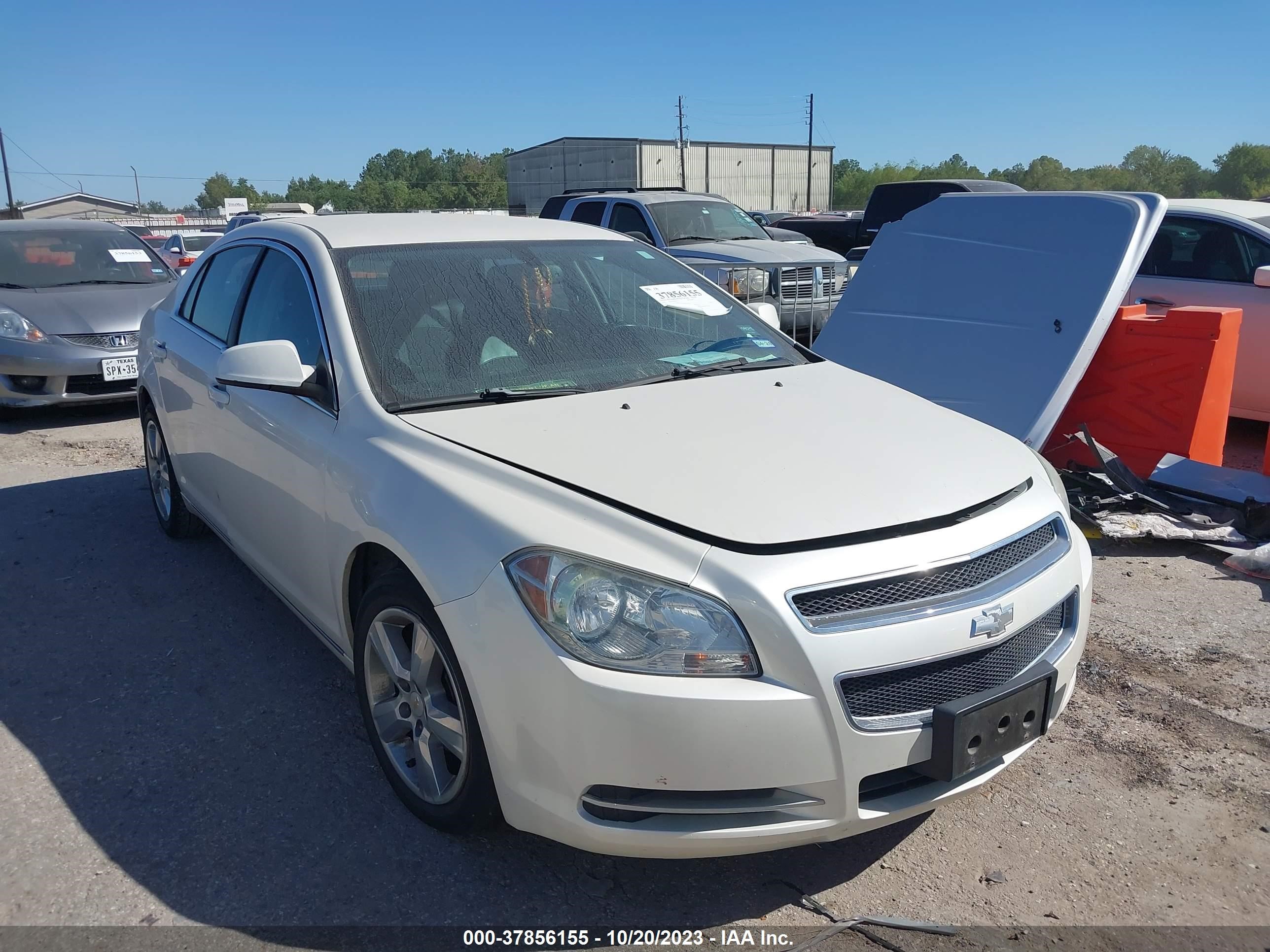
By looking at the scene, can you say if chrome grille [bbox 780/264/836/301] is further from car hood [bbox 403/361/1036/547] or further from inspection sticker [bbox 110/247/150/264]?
car hood [bbox 403/361/1036/547]

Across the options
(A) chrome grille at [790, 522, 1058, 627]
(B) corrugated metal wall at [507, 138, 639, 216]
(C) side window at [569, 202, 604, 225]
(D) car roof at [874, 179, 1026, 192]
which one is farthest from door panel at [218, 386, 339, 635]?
(B) corrugated metal wall at [507, 138, 639, 216]

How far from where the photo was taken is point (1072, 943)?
238 centimetres

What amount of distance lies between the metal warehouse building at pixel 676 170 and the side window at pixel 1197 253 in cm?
4817

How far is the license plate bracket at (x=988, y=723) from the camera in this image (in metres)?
A: 2.25

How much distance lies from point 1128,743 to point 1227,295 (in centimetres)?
487

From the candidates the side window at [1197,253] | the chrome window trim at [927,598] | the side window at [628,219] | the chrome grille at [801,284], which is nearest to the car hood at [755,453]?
the chrome window trim at [927,598]

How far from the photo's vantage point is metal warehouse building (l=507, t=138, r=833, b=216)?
56469 millimetres

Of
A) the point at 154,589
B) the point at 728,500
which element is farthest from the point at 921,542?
the point at 154,589

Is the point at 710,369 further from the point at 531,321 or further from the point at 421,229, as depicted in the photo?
the point at 421,229

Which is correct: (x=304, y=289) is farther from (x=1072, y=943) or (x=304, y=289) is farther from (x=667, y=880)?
(x=1072, y=943)

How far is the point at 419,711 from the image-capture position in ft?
9.01

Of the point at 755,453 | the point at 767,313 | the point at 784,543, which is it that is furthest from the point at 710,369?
the point at 784,543

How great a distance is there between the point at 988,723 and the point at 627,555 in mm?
946

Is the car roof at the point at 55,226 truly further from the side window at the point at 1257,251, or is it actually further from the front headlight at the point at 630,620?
the side window at the point at 1257,251
